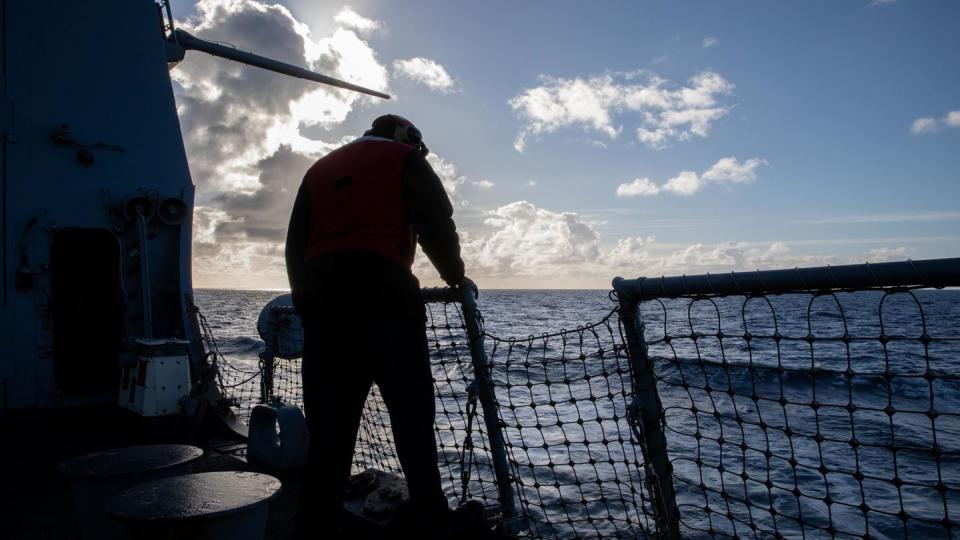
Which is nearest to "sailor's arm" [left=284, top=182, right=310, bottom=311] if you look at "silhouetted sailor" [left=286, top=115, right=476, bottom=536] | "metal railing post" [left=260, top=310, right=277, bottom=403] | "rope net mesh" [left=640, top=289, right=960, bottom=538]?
"silhouetted sailor" [left=286, top=115, right=476, bottom=536]

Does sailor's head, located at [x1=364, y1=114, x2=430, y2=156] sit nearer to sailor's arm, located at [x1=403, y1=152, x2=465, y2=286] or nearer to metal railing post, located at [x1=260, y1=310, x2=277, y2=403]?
sailor's arm, located at [x1=403, y1=152, x2=465, y2=286]

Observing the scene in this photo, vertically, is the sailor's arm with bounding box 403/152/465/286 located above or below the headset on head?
below

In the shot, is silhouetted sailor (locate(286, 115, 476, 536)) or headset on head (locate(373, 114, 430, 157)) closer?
silhouetted sailor (locate(286, 115, 476, 536))

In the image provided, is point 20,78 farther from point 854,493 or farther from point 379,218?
point 854,493

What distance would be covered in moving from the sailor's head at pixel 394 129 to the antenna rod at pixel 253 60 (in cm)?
684

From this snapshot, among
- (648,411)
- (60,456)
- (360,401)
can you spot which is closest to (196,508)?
(360,401)

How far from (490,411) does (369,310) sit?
105 centimetres

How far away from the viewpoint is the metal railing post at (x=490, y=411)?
9.87 ft

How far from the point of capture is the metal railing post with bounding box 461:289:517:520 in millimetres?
3010

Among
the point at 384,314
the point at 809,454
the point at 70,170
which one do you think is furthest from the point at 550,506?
the point at 70,170

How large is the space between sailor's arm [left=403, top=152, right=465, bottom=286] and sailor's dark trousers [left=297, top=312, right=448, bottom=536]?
1.00 feet

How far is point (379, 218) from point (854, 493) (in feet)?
28.0

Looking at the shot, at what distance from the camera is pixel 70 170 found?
633cm

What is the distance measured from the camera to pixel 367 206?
7.92 ft
